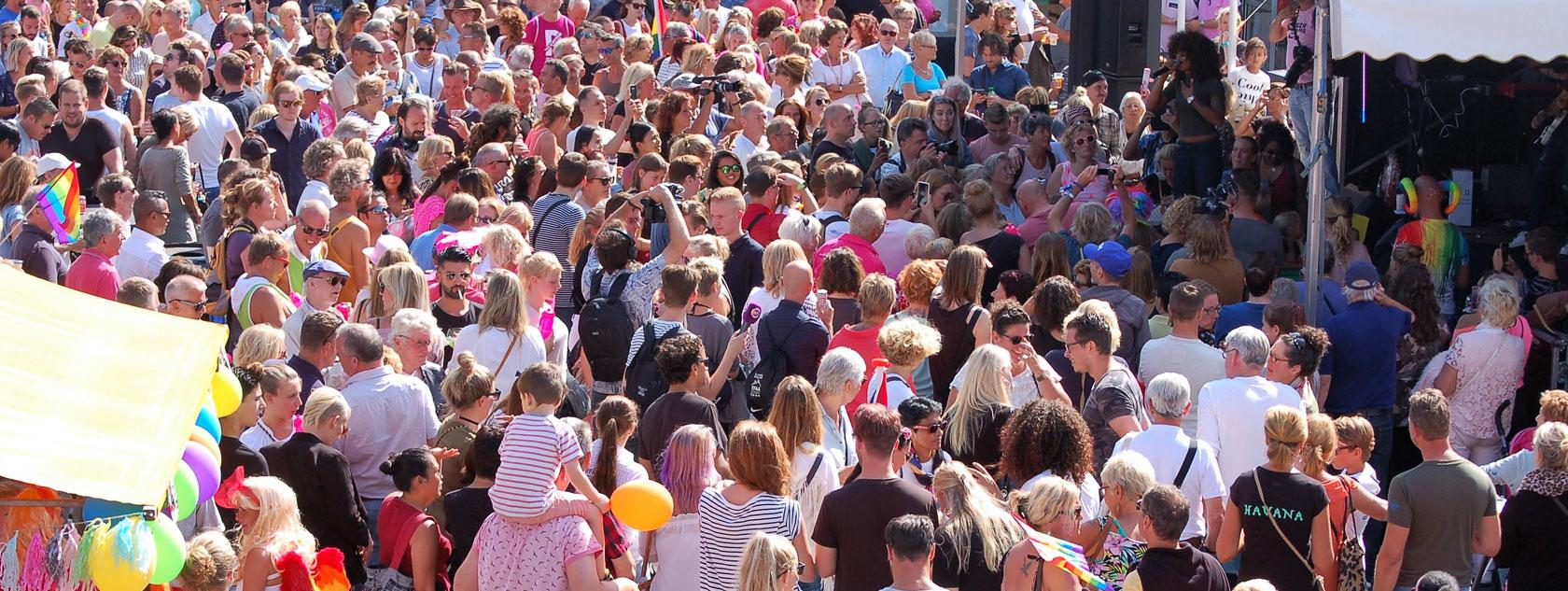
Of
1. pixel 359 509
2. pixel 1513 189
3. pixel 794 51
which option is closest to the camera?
pixel 359 509

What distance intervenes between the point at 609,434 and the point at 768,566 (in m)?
1.08

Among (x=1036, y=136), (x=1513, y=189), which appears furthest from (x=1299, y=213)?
(x=1513, y=189)

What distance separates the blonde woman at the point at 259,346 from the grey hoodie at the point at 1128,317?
339 centimetres

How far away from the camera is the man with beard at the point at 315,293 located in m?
7.15

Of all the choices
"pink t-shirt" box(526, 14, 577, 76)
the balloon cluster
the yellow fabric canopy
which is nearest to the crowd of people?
the yellow fabric canopy

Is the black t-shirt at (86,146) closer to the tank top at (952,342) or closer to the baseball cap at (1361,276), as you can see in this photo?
the tank top at (952,342)

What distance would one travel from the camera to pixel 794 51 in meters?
12.8

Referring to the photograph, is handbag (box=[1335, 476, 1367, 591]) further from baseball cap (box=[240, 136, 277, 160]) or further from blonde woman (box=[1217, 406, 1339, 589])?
baseball cap (box=[240, 136, 277, 160])

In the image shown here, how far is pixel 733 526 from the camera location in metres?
5.32

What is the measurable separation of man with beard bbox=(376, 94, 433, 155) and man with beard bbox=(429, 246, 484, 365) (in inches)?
104

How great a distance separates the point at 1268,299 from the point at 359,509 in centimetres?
410

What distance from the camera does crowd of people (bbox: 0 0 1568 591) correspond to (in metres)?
Result: 5.35

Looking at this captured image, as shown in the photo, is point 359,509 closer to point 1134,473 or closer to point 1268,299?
point 1134,473

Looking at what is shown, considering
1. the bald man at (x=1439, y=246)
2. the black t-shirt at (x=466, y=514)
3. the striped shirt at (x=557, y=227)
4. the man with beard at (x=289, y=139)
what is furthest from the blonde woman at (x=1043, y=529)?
the man with beard at (x=289, y=139)
